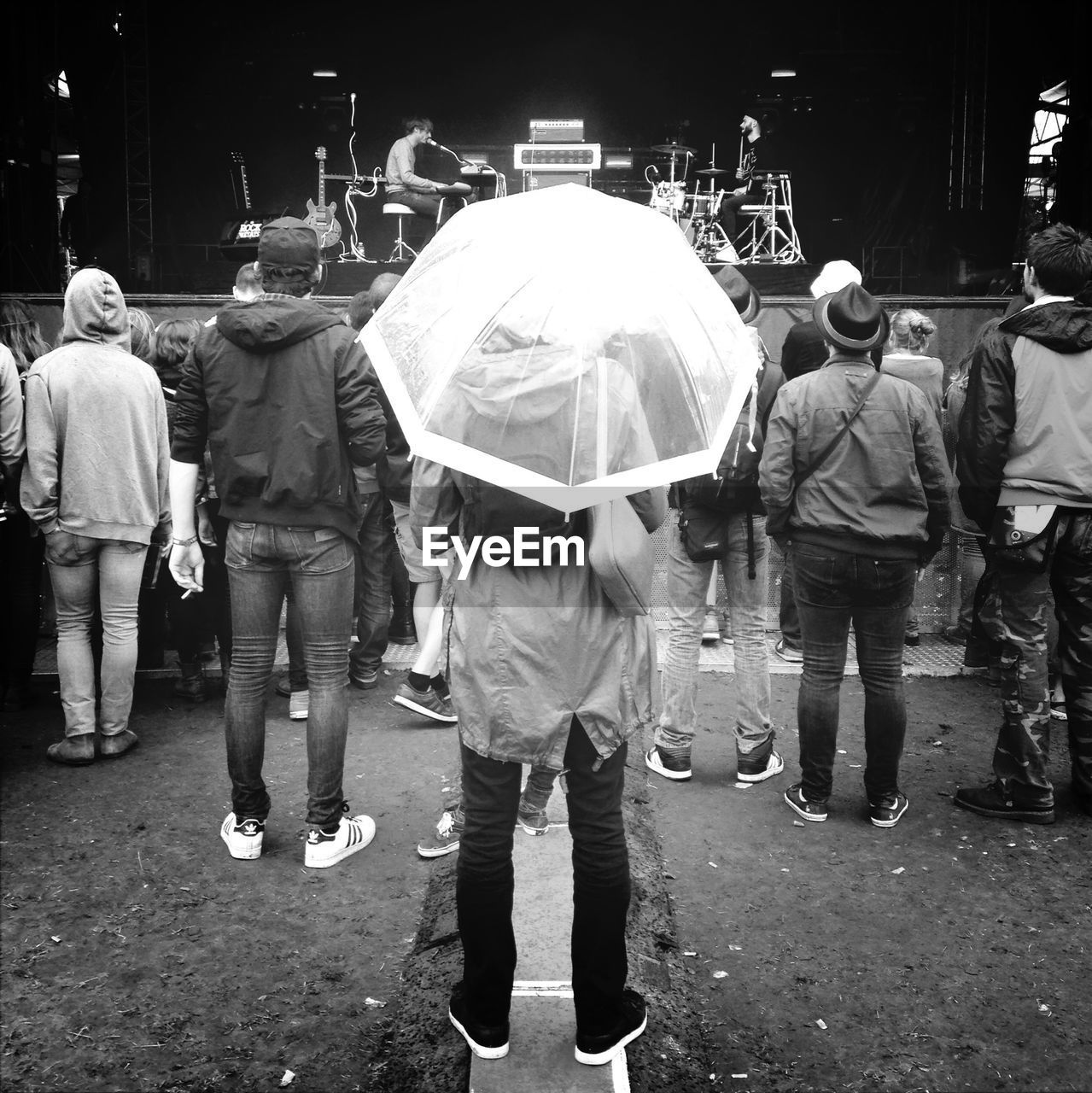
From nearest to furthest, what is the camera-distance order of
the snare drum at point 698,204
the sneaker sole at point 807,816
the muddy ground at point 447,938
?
the muddy ground at point 447,938 < the sneaker sole at point 807,816 < the snare drum at point 698,204

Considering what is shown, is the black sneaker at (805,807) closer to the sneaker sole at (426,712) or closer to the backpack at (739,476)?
the backpack at (739,476)

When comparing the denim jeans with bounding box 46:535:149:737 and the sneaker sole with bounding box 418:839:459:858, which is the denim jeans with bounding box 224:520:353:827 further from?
the denim jeans with bounding box 46:535:149:737

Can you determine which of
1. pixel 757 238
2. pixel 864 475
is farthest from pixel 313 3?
pixel 864 475

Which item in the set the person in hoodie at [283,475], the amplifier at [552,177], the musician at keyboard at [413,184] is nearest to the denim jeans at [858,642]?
the person in hoodie at [283,475]

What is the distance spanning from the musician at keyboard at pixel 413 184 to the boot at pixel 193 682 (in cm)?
932

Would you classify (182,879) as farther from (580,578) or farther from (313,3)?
(313,3)

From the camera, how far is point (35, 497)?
4.64 meters

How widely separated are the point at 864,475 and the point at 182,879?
9.09 feet

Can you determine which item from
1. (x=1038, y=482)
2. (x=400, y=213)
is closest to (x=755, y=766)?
(x=1038, y=482)

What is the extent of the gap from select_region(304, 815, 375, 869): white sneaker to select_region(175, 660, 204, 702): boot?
1981mm

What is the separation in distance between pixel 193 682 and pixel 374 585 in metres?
1.05

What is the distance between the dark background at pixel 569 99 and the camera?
14711mm

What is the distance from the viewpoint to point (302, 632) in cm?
368

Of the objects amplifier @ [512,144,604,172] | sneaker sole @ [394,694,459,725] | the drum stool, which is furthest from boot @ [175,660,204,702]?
amplifier @ [512,144,604,172]
